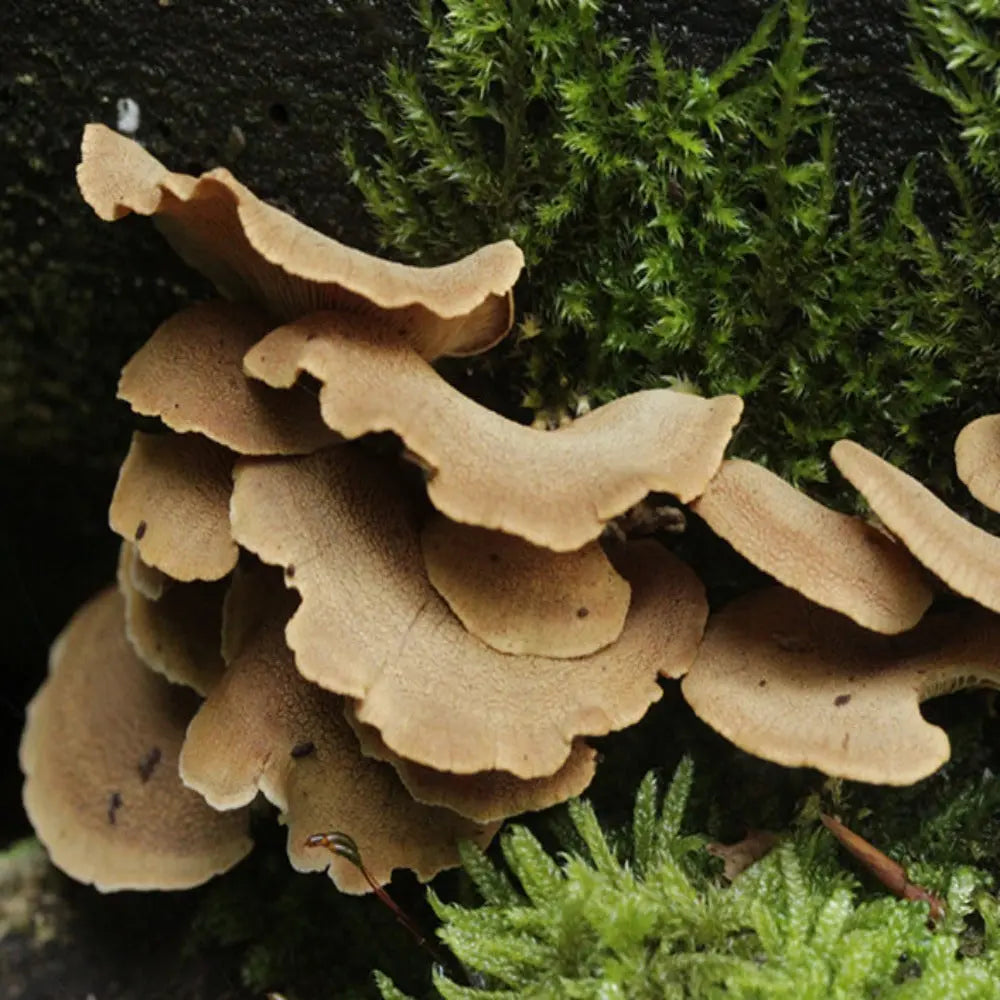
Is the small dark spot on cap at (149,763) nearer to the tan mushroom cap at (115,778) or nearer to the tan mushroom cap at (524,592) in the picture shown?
the tan mushroom cap at (115,778)

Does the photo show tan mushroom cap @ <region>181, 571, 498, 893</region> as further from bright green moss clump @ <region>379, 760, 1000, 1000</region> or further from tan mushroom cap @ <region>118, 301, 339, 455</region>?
tan mushroom cap @ <region>118, 301, 339, 455</region>

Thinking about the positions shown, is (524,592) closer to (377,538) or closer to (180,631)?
(377,538)

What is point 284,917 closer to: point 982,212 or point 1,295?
point 1,295

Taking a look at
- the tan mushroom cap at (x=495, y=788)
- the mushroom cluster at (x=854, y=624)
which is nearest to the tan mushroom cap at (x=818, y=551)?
the mushroom cluster at (x=854, y=624)

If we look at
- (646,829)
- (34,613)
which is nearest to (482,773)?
(646,829)

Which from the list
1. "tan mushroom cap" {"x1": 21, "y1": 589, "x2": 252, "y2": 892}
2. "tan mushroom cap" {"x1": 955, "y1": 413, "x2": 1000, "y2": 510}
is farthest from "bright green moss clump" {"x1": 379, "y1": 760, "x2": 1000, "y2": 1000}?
"tan mushroom cap" {"x1": 955, "y1": 413, "x2": 1000, "y2": 510}

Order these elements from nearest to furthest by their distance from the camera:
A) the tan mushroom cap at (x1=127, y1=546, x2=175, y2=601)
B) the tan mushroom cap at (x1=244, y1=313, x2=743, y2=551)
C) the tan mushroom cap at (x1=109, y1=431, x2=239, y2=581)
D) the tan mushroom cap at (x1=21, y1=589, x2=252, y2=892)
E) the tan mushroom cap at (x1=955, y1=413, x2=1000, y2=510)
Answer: the tan mushroom cap at (x1=244, y1=313, x2=743, y2=551) < the tan mushroom cap at (x1=955, y1=413, x2=1000, y2=510) < the tan mushroom cap at (x1=109, y1=431, x2=239, y2=581) < the tan mushroom cap at (x1=127, y1=546, x2=175, y2=601) < the tan mushroom cap at (x1=21, y1=589, x2=252, y2=892)
